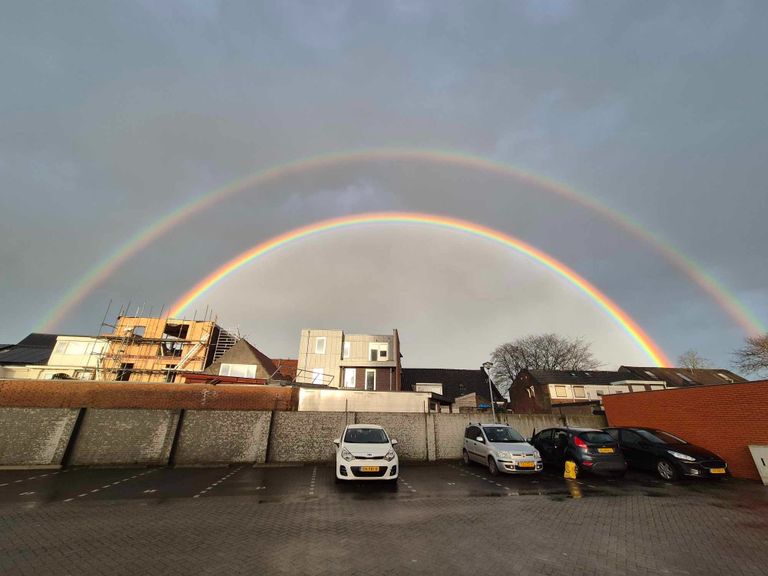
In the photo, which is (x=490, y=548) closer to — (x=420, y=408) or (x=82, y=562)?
(x=82, y=562)

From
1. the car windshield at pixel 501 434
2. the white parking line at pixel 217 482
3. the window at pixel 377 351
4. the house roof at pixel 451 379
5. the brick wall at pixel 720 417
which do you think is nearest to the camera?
the white parking line at pixel 217 482

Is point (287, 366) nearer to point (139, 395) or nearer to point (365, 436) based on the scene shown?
point (139, 395)

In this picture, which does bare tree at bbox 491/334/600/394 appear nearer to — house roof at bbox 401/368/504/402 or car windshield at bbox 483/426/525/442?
house roof at bbox 401/368/504/402

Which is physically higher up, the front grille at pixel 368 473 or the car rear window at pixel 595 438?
the car rear window at pixel 595 438

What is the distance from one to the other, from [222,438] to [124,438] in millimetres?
3864

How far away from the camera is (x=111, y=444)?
14.0 meters

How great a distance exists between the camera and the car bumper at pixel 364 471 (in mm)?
10344

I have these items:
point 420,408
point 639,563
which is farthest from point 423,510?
point 420,408

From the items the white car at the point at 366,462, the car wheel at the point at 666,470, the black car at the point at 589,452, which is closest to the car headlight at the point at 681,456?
the car wheel at the point at 666,470

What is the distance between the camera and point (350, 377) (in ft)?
116

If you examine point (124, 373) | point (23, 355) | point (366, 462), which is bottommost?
point (366, 462)

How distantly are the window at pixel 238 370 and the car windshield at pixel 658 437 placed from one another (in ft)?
97.1

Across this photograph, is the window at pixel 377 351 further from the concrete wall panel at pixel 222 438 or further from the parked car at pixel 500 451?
the concrete wall panel at pixel 222 438

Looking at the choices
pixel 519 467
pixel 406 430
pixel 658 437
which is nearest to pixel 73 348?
pixel 406 430
